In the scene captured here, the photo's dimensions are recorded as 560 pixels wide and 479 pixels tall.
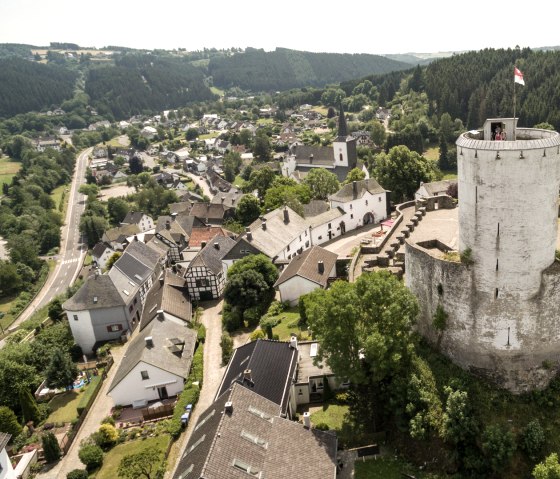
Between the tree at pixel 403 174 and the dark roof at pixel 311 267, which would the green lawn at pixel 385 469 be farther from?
the tree at pixel 403 174

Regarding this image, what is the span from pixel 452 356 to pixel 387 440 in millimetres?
7682

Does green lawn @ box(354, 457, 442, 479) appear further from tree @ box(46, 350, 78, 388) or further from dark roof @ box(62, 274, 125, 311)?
dark roof @ box(62, 274, 125, 311)

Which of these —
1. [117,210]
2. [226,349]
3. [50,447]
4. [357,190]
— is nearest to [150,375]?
[226,349]

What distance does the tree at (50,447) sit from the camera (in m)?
40.1

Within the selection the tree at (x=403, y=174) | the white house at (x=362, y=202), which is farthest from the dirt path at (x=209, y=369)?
the tree at (x=403, y=174)

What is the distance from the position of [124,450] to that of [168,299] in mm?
22533

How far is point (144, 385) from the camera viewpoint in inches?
1818

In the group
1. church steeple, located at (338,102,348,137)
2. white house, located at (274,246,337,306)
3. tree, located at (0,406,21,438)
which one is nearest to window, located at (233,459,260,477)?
tree, located at (0,406,21,438)

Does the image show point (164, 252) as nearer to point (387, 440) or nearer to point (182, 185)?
point (387, 440)

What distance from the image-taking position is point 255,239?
68.1 metres

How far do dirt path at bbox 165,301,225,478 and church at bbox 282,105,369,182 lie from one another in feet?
197

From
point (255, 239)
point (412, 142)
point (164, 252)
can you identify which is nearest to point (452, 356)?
point (255, 239)

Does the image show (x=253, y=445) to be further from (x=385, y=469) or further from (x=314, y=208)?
(x=314, y=208)

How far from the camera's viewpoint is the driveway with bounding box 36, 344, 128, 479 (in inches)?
1551
